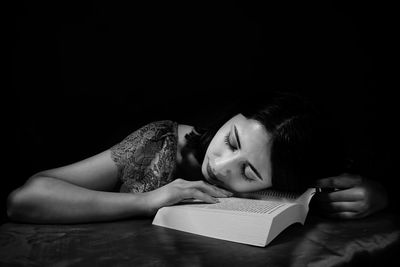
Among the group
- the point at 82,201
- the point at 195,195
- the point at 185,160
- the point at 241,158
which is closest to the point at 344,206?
the point at 241,158

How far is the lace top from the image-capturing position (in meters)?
1.28

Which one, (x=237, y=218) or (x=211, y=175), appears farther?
(x=211, y=175)

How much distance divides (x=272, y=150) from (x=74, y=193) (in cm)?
59

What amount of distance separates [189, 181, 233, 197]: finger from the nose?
5 cm

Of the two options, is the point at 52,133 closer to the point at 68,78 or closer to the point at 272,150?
the point at 68,78

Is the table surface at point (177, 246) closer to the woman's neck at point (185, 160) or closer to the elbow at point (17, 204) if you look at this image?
the elbow at point (17, 204)

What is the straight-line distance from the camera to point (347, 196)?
110 centimetres

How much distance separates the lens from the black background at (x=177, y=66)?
5.13 feet

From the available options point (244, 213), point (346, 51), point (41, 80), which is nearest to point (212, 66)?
point (346, 51)

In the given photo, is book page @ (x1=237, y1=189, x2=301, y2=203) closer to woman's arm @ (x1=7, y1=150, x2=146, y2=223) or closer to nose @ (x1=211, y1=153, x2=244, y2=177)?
nose @ (x1=211, y1=153, x2=244, y2=177)

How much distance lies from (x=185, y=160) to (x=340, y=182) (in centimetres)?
61

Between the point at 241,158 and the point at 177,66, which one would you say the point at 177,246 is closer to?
the point at 241,158

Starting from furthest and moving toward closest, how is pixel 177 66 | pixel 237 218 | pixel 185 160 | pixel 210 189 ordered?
pixel 177 66 < pixel 185 160 < pixel 210 189 < pixel 237 218

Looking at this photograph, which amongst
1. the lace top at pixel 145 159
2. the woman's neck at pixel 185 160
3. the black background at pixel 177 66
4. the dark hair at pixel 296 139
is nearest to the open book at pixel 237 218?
the dark hair at pixel 296 139
